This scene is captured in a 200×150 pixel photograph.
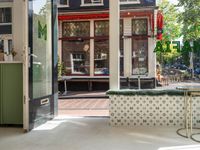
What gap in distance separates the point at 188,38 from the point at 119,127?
6.24 ft

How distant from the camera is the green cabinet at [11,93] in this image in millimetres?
4793

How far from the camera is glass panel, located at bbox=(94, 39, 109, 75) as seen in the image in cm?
1174

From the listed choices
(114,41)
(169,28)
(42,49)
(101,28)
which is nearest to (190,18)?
(169,28)

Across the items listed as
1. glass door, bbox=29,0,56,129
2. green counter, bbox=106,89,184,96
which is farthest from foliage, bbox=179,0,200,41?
glass door, bbox=29,0,56,129

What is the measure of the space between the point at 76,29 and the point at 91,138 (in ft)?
28.5

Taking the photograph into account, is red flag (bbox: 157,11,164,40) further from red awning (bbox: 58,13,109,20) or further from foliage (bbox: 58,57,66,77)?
red awning (bbox: 58,13,109,20)

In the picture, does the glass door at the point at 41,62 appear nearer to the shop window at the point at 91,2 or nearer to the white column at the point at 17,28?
the white column at the point at 17,28

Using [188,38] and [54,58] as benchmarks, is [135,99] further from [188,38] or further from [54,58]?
[54,58]

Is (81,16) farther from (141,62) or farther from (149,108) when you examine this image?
(149,108)

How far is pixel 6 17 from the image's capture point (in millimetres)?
5078

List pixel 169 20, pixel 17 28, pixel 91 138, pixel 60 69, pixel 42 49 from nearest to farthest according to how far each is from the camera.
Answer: pixel 91 138 < pixel 17 28 < pixel 42 49 < pixel 169 20 < pixel 60 69

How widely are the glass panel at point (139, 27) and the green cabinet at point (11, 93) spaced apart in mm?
3592

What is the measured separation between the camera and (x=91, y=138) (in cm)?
408

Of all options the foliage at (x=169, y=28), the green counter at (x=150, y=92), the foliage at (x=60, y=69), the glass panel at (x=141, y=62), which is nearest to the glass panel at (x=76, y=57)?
the foliage at (x=60, y=69)
